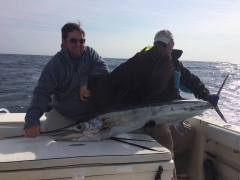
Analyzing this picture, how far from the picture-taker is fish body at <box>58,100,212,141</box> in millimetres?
1973

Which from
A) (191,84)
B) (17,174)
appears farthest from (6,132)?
(191,84)

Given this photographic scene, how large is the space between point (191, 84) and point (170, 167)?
1.50 meters

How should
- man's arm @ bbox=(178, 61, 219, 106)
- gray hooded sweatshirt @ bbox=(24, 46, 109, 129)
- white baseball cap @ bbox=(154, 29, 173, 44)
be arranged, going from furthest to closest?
man's arm @ bbox=(178, 61, 219, 106) → white baseball cap @ bbox=(154, 29, 173, 44) → gray hooded sweatshirt @ bbox=(24, 46, 109, 129)

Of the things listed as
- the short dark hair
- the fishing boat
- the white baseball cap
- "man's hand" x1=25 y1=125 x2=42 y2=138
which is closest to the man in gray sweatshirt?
the short dark hair

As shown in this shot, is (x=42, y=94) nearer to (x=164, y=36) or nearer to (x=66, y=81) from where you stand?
(x=66, y=81)

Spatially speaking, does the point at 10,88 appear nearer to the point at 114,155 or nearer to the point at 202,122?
the point at 202,122

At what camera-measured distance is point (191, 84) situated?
2973 millimetres

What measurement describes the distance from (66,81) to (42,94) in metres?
0.24

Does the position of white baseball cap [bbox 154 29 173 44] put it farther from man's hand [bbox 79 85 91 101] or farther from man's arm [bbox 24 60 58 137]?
man's arm [bbox 24 60 58 137]

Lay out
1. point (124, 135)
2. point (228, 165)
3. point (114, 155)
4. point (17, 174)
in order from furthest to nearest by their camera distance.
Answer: point (228, 165), point (124, 135), point (114, 155), point (17, 174)

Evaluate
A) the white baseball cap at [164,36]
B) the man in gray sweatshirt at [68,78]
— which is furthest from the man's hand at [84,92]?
the white baseball cap at [164,36]

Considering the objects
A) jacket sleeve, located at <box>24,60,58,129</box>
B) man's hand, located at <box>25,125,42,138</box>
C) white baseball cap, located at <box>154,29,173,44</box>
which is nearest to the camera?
man's hand, located at <box>25,125,42,138</box>

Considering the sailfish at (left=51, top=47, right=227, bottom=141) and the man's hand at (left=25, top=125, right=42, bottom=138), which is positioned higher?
the sailfish at (left=51, top=47, right=227, bottom=141)

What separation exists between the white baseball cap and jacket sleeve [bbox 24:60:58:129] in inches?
41.6
